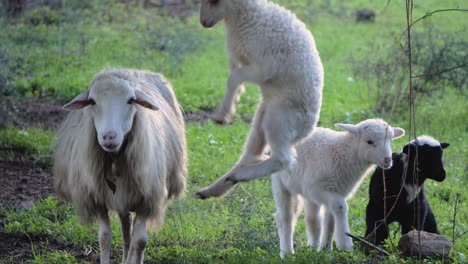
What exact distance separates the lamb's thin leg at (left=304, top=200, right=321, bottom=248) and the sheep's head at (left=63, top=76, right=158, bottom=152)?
2.04m

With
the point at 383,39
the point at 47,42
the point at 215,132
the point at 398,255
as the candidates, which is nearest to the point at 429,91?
the point at 215,132

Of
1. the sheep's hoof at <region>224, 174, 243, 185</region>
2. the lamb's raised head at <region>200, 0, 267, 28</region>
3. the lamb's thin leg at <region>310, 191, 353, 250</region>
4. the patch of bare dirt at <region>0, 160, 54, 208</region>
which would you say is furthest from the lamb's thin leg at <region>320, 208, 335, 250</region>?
the patch of bare dirt at <region>0, 160, 54, 208</region>

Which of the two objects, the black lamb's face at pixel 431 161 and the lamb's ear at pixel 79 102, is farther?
the black lamb's face at pixel 431 161

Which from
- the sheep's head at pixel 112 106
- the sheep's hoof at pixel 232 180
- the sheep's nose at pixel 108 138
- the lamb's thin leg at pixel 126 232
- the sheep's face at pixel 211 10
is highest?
the sheep's face at pixel 211 10

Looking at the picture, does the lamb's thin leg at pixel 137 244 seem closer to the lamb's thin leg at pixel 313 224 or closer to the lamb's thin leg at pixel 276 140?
the lamb's thin leg at pixel 276 140

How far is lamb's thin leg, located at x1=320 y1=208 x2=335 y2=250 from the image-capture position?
24.5 feet

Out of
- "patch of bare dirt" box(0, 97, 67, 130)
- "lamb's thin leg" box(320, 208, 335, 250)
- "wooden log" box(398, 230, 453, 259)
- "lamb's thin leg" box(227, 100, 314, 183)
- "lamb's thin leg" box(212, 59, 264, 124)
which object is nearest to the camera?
"lamb's thin leg" box(212, 59, 264, 124)

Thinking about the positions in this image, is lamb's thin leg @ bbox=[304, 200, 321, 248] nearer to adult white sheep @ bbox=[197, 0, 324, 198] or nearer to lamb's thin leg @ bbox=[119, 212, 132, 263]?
lamb's thin leg @ bbox=[119, 212, 132, 263]

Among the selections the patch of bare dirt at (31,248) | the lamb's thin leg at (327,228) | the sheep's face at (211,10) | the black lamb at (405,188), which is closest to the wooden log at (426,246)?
the black lamb at (405,188)

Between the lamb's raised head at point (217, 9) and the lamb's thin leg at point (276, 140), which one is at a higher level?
the lamb's raised head at point (217, 9)

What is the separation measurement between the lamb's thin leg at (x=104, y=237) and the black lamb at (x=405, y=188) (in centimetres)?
219

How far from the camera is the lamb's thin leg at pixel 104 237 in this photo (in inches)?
259

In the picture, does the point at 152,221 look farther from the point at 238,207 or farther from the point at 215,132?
the point at 215,132

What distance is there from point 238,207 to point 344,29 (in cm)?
1167
